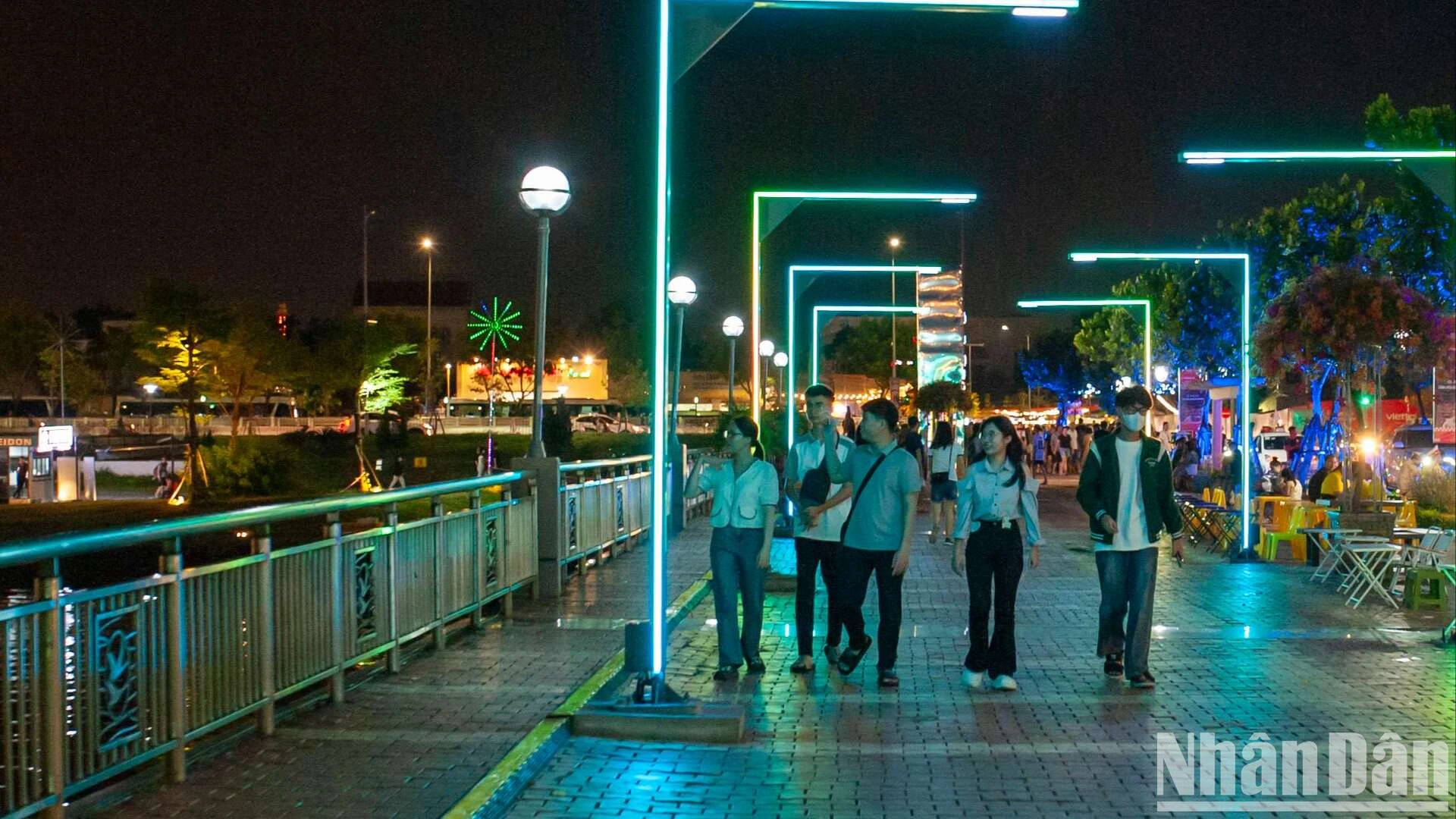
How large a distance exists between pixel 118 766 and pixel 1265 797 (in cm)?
497

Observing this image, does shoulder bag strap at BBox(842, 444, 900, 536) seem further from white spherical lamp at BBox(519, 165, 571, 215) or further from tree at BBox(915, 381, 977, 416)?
tree at BBox(915, 381, 977, 416)

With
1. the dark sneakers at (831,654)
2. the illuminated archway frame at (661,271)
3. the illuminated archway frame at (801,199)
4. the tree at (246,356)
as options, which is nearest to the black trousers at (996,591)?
the dark sneakers at (831,654)

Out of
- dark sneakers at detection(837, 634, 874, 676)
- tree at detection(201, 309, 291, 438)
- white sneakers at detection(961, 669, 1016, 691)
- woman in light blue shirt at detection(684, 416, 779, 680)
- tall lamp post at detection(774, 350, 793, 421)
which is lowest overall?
white sneakers at detection(961, 669, 1016, 691)

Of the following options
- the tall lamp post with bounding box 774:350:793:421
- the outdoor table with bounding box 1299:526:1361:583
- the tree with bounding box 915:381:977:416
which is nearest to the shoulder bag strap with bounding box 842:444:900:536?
the outdoor table with bounding box 1299:526:1361:583

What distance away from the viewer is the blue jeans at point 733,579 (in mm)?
9922

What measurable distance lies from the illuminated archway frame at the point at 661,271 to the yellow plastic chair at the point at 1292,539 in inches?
465

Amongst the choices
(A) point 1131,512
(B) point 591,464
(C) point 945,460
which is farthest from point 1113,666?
(C) point 945,460

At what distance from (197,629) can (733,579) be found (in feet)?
12.7

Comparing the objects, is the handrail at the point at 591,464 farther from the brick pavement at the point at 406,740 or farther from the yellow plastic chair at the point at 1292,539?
the yellow plastic chair at the point at 1292,539

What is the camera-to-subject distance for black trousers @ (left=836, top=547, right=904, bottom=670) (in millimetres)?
9609

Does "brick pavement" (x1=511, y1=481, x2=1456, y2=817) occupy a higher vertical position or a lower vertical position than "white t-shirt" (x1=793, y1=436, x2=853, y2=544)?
lower

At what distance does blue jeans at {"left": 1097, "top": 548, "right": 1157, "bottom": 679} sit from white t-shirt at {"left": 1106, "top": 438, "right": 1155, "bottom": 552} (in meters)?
0.08

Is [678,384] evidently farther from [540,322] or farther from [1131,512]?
[1131,512]

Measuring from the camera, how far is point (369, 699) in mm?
8945
